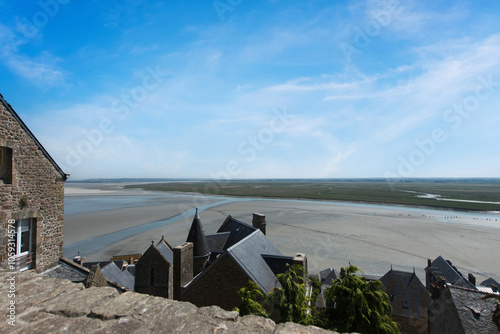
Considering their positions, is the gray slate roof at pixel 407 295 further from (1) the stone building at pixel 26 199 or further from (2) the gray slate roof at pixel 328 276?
(1) the stone building at pixel 26 199

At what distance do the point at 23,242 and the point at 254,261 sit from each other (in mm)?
9423

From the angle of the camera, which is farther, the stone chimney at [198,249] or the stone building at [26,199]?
the stone chimney at [198,249]

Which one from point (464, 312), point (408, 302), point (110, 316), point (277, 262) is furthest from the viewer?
point (408, 302)

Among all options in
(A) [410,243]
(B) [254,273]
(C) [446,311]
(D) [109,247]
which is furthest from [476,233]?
(D) [109,247]

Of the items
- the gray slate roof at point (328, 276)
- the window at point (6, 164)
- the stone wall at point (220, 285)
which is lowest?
the gray slate roof at point (328, 276)

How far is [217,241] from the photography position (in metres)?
18.2

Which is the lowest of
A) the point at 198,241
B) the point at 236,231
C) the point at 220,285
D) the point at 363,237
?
the point at 363,237

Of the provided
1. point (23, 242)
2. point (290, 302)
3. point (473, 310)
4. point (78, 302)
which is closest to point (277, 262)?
point (290, 302)

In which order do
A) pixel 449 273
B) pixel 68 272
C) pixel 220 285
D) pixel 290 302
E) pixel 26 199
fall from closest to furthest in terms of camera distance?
1. pixel 290 302
2. pixel 26 199
3. pixel 68 272
4. pixel 220 285
5. pixel 449 273

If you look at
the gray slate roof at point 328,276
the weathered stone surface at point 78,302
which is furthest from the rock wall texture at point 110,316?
the gray slate roof at point 328,276

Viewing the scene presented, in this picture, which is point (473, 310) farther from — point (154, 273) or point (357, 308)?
point (154, 273)

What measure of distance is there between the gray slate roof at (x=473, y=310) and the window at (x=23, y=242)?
17085 mm

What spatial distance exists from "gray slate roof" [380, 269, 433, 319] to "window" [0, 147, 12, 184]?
67.7 feet

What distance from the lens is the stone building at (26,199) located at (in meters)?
7.59
